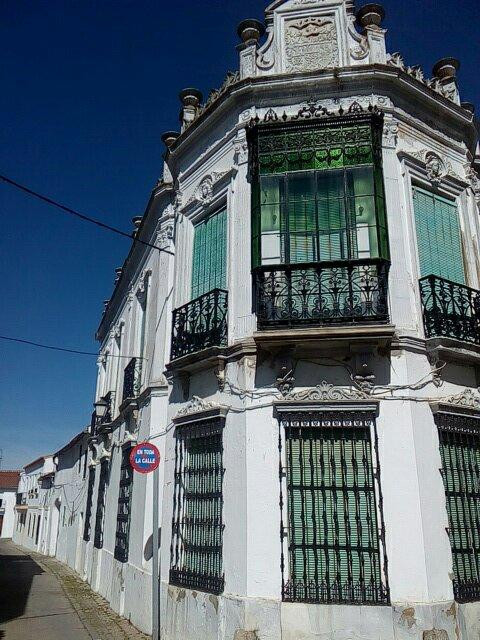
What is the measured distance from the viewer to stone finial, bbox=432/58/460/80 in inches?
408

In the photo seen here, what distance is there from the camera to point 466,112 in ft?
32.5

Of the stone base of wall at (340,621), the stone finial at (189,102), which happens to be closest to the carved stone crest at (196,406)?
the stone base of wall at (340,621)

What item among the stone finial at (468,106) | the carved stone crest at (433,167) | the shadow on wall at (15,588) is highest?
the stone finial at (468,106)

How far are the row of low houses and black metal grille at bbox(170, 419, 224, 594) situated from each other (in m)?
0.03

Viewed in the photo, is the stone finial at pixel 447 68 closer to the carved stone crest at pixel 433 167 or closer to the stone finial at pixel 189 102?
the carved stone crest at pixel 433 167

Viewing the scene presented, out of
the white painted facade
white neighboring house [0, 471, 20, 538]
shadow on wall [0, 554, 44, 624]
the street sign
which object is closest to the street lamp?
shadow on wall [0, 554, 44, 624]

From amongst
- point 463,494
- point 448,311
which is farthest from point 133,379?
point 463,494

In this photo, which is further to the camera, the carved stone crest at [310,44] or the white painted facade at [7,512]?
the white painted facade at [7,512]

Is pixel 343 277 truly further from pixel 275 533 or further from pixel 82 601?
pixel 82 601

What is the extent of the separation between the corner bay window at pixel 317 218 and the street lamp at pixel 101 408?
357 inches

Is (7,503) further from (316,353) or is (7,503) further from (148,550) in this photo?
(316,353)

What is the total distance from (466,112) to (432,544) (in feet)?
23.7

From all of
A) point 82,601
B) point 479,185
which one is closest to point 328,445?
point 479,185

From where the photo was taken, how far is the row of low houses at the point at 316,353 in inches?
276
